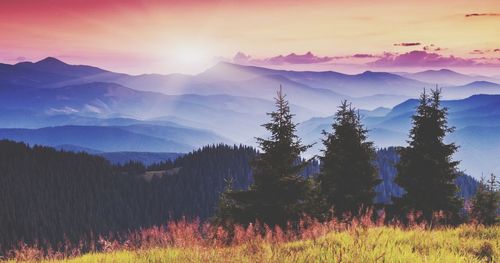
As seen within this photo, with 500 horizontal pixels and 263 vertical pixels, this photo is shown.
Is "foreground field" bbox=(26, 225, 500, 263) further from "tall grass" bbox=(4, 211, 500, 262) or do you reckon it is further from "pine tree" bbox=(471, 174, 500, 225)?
"pine tree" bbox=(471, 174, 500, 225)

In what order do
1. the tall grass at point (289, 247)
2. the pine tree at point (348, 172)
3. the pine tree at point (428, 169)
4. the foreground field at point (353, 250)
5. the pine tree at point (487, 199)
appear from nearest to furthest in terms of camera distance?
the foreground field at point (353, 250) < the tall grass at point (289, 247) < the pine tree at point (348, 172) < the pine tree at point (428, 169) < the pine tree at point (487, 199)

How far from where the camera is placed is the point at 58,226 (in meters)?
176

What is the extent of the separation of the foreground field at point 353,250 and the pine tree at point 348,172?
17.0 metres

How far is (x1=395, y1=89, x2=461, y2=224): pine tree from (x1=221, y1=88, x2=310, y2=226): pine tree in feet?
28.7

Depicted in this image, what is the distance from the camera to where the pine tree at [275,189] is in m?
20.2

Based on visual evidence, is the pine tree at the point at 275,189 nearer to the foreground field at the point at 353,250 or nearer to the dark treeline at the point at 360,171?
the dark treeline at the point at 360,171

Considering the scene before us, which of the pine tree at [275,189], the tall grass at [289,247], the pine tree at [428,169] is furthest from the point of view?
the pine tree at [428,169]

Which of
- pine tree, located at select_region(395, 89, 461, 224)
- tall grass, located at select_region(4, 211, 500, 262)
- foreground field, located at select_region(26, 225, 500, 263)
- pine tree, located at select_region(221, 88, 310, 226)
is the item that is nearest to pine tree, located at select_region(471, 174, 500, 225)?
pine tree, located at select_region(395, 89, 461, 224)

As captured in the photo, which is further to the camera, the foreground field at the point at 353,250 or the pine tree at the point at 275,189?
the pine tree at the point at 275,189

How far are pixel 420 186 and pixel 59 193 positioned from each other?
194702 millimetres

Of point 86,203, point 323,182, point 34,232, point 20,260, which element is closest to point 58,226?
point 34,232

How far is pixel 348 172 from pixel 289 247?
2047 centimetres

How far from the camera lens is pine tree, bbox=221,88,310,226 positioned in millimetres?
20172

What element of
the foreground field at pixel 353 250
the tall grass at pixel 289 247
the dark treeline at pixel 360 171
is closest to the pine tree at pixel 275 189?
the dark treeline at pixel 360 171
